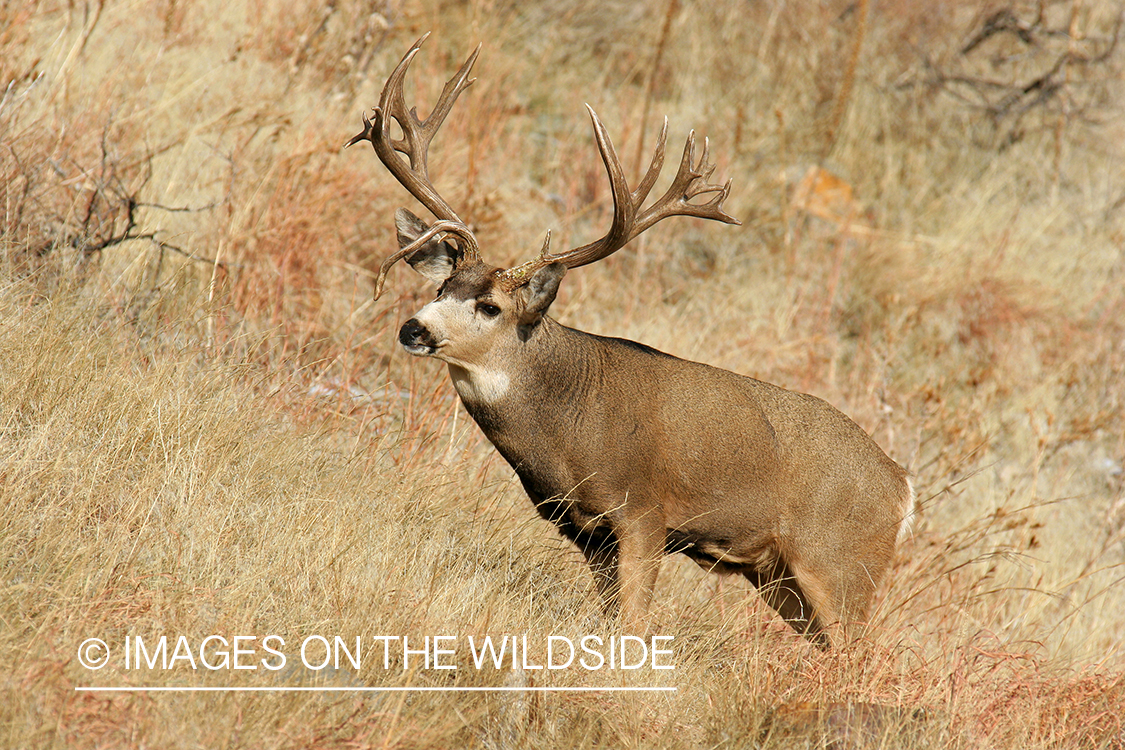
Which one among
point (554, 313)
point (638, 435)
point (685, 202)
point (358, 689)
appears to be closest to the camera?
point (358, 689)

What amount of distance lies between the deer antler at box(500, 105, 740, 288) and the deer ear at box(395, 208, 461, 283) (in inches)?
17.7

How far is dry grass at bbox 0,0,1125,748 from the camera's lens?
3.84 metres

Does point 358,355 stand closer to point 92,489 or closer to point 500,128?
point 92,489

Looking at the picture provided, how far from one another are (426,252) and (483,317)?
61 cm

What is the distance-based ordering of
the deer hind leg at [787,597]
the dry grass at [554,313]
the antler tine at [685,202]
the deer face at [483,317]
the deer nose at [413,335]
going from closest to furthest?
the dry grass at [554,313], the deer nose at [413,335], the deer face at [483,317], the antler tine at [685,202], the deer hind leg at [787,597]

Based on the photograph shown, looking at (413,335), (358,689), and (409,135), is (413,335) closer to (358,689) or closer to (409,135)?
(409,135)

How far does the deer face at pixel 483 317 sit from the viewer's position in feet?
15.7

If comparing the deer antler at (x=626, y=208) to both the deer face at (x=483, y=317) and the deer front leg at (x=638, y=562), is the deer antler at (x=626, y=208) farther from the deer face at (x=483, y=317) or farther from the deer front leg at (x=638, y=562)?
the deer front leg at (x=638, y=562)

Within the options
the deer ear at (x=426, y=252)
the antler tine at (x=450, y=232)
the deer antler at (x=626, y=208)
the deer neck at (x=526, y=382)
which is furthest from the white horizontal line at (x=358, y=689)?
the deer ear at (x=426, y=252)

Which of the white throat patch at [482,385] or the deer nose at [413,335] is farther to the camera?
the white throat patch at [482,385]

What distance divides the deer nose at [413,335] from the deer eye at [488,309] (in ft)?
1.16

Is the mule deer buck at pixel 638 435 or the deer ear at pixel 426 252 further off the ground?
the deer ear at pixel 426 252

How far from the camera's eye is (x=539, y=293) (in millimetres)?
5004

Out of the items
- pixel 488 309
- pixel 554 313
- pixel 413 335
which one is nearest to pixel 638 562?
pixel 488 309
